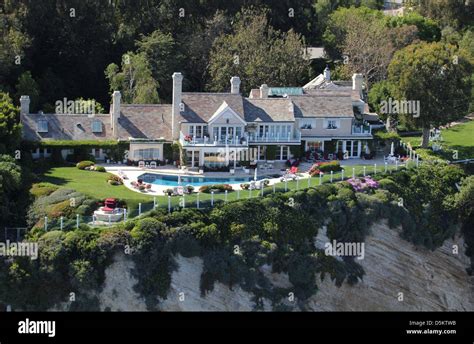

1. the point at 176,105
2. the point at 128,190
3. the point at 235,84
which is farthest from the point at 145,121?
the point at 128,190

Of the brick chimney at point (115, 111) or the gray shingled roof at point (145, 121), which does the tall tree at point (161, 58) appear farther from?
the brick chimney at point (115, 111)

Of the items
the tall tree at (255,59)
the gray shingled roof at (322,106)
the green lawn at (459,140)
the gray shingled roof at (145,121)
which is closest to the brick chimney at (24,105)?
the gray shingled roof at (145,121)

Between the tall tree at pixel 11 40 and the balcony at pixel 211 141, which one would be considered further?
the tall tree at pixel 11 40

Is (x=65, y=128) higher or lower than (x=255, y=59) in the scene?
lower

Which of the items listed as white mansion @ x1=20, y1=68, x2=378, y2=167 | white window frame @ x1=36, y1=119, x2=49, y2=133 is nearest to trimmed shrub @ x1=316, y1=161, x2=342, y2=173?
white mansion @ x1=20, y1=68, x2=378, y2=167

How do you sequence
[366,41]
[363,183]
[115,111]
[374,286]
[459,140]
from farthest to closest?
[366,41], [459,140], [115,111], [363,183], [374,286]

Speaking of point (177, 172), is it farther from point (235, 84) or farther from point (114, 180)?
point (235, 84)

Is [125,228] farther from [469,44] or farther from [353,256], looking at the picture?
[469,44]
